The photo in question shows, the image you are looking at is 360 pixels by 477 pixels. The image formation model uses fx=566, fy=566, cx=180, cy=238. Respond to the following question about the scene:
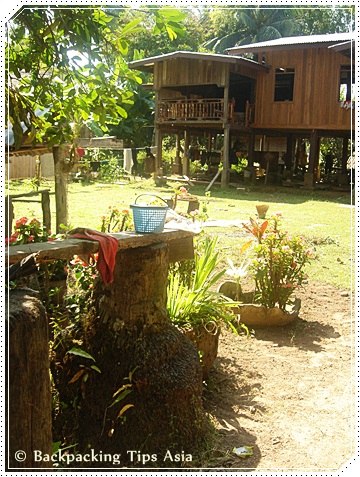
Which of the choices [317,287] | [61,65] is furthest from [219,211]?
[61,65]

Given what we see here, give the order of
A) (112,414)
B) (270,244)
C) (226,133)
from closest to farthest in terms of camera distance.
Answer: (112,414) < (270,244) < (226,133)

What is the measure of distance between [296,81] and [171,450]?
18.1m

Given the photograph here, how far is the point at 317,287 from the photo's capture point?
7.36 meters

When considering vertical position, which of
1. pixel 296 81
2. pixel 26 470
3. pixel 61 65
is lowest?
pixel 26 470

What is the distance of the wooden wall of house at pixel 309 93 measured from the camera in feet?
62.5

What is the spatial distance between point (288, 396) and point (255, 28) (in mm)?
34504

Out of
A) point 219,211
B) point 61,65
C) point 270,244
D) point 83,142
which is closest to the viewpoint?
point 61,65

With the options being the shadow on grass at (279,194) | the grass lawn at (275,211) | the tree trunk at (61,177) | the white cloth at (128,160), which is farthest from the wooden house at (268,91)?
the tree trunk at (61,177)

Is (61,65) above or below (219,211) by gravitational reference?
above

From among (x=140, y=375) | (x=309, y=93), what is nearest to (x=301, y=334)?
(x=140, y=375)

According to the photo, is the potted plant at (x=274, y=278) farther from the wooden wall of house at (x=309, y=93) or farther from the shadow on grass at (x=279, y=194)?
the wooden wall of house at (x=309, y=93)

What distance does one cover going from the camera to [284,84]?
2280cm

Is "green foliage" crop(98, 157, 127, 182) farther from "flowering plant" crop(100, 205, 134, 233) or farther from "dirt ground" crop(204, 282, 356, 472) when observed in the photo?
"flowering plant" crop(100, 205, 134, 233)

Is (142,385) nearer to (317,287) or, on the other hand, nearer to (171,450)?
(171,450)
